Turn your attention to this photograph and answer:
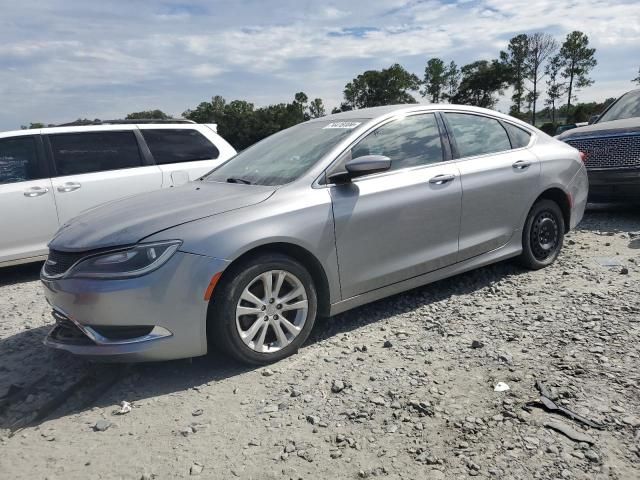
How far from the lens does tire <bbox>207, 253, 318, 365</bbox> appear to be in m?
3.27

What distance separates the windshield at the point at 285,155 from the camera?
12.9ft

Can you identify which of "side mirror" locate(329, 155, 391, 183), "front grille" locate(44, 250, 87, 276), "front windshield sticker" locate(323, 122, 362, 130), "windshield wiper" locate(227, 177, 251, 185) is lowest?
"front grille" locate(44, 250, 87, 276)

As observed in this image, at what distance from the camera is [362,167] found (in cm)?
370

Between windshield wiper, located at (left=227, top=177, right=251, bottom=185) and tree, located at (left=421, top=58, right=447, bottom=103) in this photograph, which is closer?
windshield wiper, located at (left=227, top=177, right=251, bottom=185)

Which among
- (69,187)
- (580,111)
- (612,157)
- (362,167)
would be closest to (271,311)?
(362,167)

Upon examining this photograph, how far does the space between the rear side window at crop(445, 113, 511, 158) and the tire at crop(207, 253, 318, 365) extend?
1.93 meters

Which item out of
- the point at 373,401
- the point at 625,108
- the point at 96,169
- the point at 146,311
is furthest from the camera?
the point at 625,108

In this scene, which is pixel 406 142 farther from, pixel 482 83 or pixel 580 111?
pixel 482 83

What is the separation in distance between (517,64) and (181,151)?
72.7 metres

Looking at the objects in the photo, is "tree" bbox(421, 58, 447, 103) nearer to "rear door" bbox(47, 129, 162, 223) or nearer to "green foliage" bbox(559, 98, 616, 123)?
"green foliage" bbox(559, 98, 616, 123)

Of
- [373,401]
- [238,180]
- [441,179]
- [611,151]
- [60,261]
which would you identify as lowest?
[373,401]

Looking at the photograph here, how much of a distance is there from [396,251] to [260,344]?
1245 mm

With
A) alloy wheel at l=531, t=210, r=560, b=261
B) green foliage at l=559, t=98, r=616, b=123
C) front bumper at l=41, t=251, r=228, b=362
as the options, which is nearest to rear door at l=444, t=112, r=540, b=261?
alloy wheel at l=531, t=210, r=560, b=261

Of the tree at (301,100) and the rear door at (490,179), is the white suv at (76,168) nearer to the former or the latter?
the rear door at (490,179)
